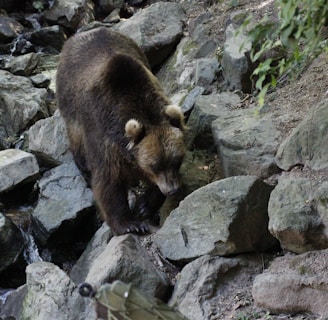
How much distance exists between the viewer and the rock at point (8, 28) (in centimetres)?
1531

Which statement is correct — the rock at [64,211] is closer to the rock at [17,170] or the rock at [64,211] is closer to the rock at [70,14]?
the rock at [17,170]

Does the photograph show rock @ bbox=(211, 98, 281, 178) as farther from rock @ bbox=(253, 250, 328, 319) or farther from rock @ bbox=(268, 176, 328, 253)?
rock @ bbox=(253, 250, 328, 319)

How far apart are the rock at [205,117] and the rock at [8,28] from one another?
28.5 ft

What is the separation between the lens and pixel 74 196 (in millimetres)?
7988

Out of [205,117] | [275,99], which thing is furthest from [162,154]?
[275,99]

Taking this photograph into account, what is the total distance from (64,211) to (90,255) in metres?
1.02

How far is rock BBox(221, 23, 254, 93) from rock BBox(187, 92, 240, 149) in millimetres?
316

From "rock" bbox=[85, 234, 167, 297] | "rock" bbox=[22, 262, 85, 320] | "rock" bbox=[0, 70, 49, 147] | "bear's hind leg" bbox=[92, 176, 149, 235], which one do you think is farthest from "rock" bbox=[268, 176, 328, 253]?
"rock" bbox=[0, 70, 49, 147]

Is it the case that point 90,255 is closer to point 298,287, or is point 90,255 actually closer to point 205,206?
point 205,206

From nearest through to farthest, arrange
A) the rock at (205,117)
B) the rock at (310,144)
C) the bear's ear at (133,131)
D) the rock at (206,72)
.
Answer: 1. the rock at (310,144)
2. the bear's ear at (133,131)
3. the rock at (205,117)
4. the rock at (206,72)

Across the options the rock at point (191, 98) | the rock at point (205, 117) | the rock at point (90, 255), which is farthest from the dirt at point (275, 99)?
the rock at point (90, 255)

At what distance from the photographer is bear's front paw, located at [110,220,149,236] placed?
658 centimetres

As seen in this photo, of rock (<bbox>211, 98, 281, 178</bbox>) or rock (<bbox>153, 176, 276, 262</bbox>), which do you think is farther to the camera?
rock (<bbox>211, 98, 281, 178</bbox>)

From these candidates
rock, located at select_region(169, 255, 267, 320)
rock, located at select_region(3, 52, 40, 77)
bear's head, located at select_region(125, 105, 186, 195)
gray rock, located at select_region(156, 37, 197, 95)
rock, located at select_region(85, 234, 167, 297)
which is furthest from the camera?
rock, located at select_region(3, 52, 40, 77)
